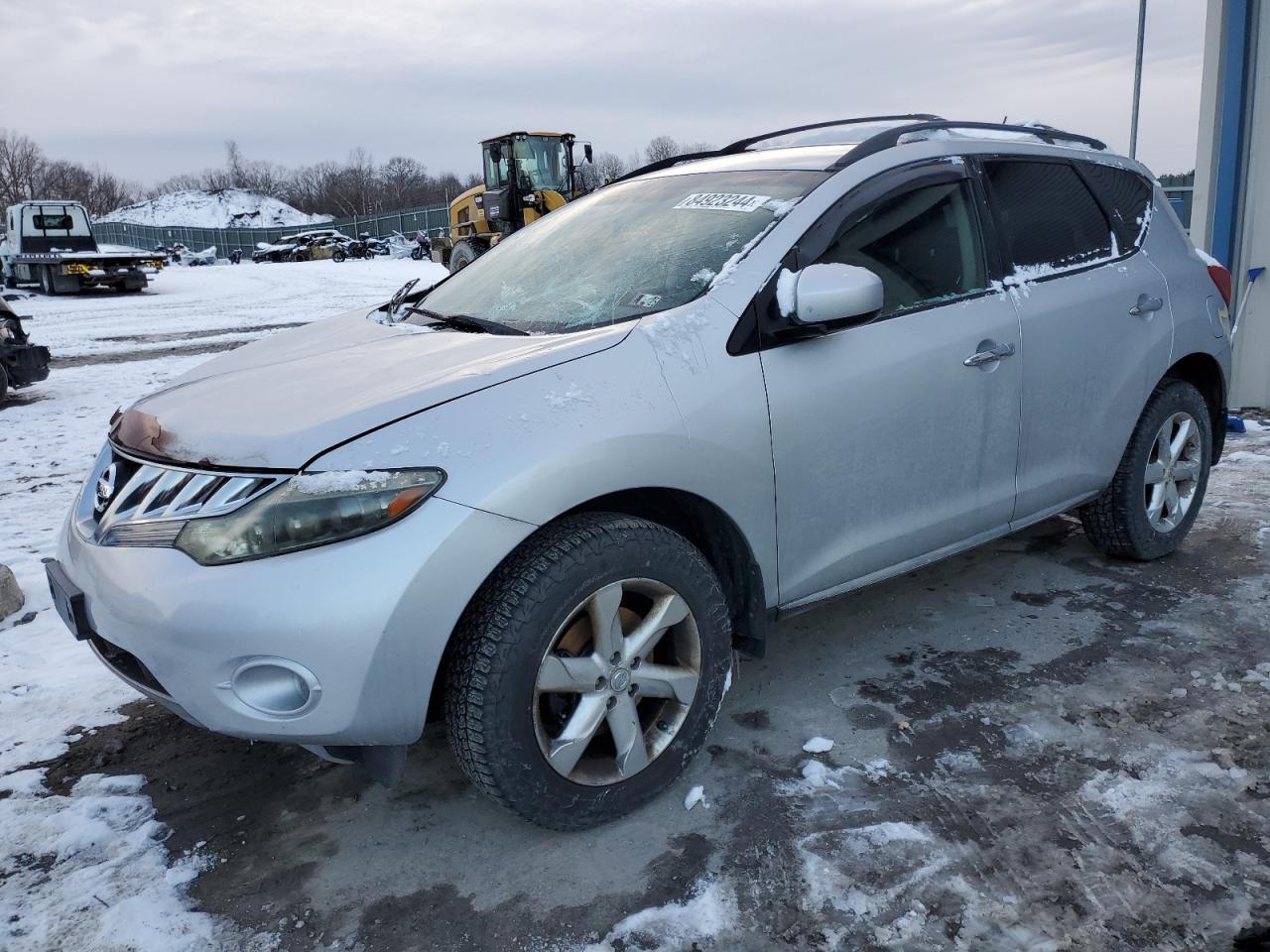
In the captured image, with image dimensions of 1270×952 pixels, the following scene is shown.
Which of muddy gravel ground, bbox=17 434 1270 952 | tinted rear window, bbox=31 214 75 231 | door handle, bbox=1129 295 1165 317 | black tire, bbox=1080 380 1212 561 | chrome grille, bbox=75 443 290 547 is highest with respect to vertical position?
tinted rear window, bbox=31 214 75 231

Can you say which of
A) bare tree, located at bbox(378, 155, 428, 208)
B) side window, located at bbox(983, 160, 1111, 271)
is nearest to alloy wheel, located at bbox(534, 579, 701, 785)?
side window, located at bbox(983, 160, 1111, 271)

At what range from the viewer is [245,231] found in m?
64.4

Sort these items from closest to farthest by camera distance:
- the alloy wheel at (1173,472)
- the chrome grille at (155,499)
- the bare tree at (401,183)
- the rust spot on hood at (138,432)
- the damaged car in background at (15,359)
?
the chrome grille at (155,499) < the rust spot on hood at (138,432) < the alloy wheel at (1173,472) < the damaged car in background at (15,359) < the bare tree at (401,183)

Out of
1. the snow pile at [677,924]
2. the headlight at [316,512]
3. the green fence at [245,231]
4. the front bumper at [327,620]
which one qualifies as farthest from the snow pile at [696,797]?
the green fence at [245,231]

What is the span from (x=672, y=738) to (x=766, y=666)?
34.7 inches

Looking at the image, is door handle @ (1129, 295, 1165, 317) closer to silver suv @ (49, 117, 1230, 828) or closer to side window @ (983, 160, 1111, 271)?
silver suv @ (49, 117, 1230, 828)

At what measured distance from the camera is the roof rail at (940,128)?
3.02 metres

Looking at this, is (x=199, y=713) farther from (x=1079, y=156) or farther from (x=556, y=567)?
(x=1079, y=156)

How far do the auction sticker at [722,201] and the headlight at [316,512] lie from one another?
4.50ft

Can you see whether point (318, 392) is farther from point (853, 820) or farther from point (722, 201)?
point (853, 820)

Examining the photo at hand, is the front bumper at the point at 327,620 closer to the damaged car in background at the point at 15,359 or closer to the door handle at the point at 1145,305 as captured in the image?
the door handle at the point at 1145,305

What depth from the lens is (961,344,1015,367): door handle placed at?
304 centimetres

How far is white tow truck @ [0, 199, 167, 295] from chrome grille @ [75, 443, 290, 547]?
23583 millimetres

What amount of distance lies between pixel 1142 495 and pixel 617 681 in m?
2.63
